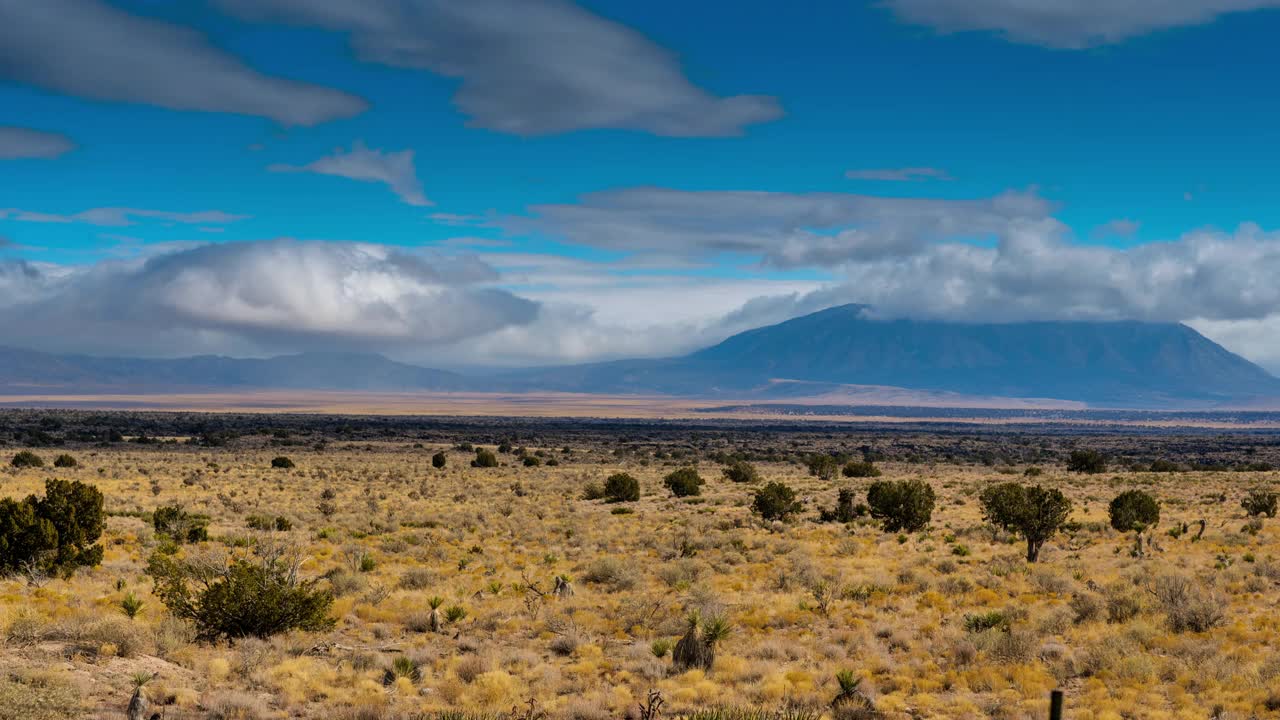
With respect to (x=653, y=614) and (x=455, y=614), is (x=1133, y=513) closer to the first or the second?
(x=653, y=614)

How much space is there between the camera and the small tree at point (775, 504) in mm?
35562

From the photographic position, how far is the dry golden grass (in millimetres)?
13539

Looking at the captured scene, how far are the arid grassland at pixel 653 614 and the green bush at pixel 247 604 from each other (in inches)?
2.9

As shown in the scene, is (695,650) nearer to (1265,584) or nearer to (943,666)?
(943,666)

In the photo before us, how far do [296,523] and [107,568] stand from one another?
→ 10.1 m

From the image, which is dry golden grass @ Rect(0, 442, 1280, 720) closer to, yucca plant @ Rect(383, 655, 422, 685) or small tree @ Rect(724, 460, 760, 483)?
→ yucca plant @ Rect(383, 655, 422, 685)

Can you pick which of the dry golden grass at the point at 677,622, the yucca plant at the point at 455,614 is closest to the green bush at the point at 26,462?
the dry golden grass at the point at 677,622

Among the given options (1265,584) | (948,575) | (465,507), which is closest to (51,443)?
(465,507)

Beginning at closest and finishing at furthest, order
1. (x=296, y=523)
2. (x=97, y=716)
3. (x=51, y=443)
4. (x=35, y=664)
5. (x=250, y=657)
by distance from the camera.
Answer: (x=97, y=716) < (x=35, y=664) < (x=250, y=657) < (x=296, y=523) < (x=51, y=443)

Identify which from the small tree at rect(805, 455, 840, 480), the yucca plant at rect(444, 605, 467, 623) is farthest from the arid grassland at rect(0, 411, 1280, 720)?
the small tree at rect(805, 455, 840, 480)

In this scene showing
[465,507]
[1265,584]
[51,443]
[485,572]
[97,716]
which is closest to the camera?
[97,716]

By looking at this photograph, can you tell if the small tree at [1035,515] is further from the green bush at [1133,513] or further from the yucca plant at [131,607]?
the yucca plant at [131,607]

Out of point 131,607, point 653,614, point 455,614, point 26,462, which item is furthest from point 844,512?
point 26,462

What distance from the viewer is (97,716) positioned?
39.1 ft
